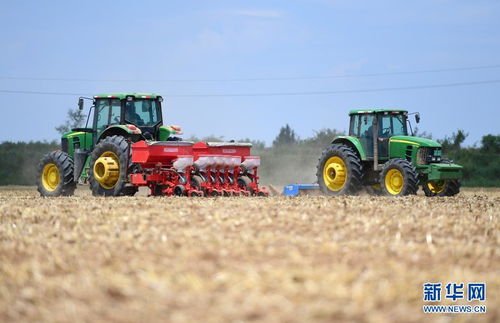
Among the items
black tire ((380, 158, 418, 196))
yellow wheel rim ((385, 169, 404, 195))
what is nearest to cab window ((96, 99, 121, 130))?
black tire ((380, 158, 418, 196))

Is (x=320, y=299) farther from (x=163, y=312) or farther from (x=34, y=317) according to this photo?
(x=34, y=317)

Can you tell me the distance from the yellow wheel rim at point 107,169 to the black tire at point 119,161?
80 mm

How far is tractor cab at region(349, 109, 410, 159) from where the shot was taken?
19.2m

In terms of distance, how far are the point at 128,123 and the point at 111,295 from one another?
1286 cm

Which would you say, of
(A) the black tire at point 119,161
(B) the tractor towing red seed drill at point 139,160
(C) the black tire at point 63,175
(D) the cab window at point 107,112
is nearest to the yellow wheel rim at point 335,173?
(B) the tractor towing red seed drill at point 139,160

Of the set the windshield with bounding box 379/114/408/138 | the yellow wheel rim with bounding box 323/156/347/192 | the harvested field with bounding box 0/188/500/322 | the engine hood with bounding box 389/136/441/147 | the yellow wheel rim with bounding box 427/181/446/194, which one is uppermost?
the windshield with bounding box 379/114/408/138

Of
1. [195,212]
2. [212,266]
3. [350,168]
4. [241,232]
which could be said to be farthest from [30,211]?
[350,168]

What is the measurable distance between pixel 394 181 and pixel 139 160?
228 inches

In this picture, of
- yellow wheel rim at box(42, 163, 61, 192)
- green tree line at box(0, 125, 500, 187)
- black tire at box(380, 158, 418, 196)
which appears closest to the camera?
black tire at box(380, 158, 418, 196)

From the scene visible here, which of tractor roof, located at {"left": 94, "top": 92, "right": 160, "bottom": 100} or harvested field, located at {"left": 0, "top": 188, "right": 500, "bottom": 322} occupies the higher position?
tractor roof, located at {"left": 94, "top": 92, "right": 160, "bottom": 100}

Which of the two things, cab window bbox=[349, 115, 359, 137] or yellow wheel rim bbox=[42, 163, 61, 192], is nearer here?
yellow wheel rim bbox=[42, 163, 61, 192]

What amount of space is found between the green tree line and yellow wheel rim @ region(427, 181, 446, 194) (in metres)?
13.3

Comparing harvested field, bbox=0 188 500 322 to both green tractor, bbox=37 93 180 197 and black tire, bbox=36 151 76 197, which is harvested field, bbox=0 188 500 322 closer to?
green tractor, bbox=37 93 180 197

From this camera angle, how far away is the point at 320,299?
18.2 ft
